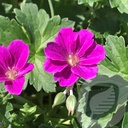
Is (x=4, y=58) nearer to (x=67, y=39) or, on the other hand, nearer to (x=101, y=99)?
(x=67, y=39)

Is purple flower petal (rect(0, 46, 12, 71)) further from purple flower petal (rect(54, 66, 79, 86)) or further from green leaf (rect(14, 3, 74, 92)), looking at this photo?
green leaf (rect(14, 3, 74, 92))

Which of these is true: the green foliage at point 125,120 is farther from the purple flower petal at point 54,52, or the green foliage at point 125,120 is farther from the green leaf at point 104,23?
the green leaf at point 104,23

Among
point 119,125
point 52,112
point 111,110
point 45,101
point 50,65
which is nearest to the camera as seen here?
point 50,65

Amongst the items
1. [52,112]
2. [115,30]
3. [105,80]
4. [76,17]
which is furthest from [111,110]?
[76,17]

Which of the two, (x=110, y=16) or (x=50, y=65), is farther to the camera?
(x=110, y=16)

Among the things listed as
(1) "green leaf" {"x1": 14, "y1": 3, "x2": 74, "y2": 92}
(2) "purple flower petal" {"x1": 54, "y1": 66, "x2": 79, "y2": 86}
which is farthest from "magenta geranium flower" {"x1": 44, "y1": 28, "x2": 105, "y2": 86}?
(1) "green leaf" {"x1": 14, "y1": 3, "x2": 74, "y2": 92}

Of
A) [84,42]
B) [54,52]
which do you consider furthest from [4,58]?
[84,42]

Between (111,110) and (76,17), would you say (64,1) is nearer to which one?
(76,17)
